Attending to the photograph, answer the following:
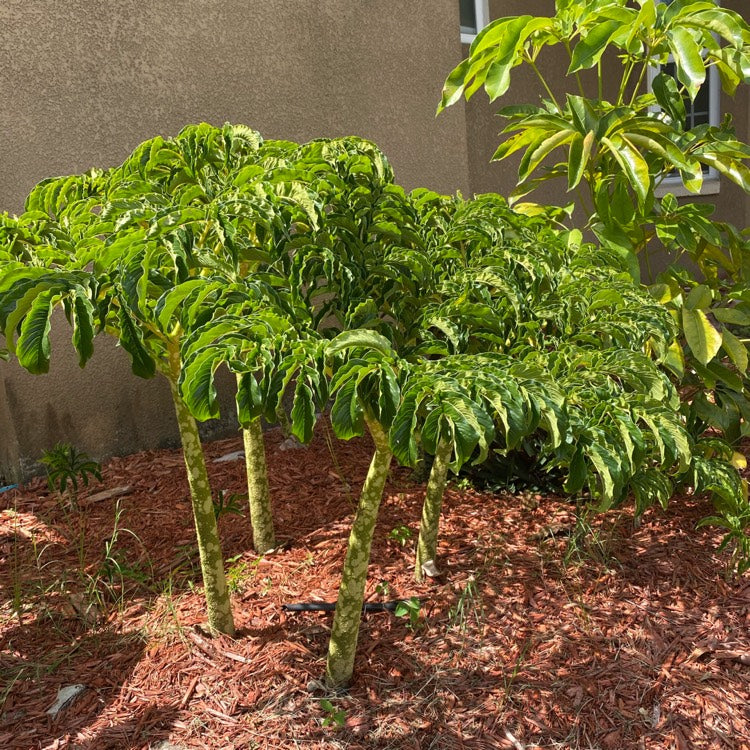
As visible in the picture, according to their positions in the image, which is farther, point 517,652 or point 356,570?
point 517,652

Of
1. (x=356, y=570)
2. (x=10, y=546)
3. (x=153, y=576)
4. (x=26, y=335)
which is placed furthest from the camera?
(x=10, y=546)

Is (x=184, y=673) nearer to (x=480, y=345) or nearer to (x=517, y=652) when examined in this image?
(x=517, y=652)

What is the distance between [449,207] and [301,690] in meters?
1.79

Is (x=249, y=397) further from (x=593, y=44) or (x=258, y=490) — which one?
(x=593, y=44)

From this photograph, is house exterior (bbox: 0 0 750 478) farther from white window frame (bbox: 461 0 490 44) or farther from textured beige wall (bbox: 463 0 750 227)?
white window frame (bbox: 461 0 490 44)

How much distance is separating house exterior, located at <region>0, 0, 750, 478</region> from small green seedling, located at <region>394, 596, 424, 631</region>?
7.53ft

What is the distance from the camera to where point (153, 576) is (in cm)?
337

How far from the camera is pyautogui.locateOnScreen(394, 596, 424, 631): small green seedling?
117 inches

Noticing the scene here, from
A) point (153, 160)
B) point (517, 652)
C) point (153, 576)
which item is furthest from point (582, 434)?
point (153, 576)

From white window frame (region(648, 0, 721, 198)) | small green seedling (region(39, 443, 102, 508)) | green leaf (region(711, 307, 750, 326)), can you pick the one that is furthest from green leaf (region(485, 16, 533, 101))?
white window frame (region(648, 0, 721, 198))

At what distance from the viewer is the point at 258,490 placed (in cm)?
336

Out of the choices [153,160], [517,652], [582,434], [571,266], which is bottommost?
[517,652]

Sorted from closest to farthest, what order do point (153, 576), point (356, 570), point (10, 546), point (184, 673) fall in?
1. point (356, 570)
2. point (184, 673)
3. point (153, 576)
4. point (10, 546)

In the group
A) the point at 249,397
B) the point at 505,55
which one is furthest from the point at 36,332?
the point at 505,55
